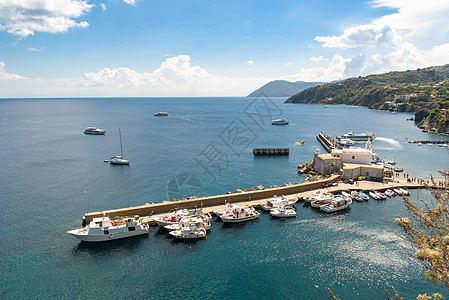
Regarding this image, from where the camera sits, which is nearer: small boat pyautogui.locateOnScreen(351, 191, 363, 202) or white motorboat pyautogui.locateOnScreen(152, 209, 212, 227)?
white motorboat pyautogui.locateOnScreen(152, 209, 212, 227)

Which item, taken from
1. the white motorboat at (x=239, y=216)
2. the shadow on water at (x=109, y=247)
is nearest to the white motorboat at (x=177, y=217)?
the white motorboat at (x=239, y=216)

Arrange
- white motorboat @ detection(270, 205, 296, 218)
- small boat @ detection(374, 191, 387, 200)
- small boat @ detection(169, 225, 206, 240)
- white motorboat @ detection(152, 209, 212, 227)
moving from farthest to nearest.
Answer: small boat @ detection(374, 191, 387, 200) → white motorboat @ detection(270, 205, 296, 218) → white motorboat @ detection(152, 209, 212, 227) → small boat @ detection(169, 225, 206, 240)

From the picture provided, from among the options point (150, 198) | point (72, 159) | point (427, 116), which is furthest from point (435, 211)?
point (427, 116)

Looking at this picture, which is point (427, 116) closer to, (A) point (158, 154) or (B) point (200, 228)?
(A) point (158, 154)

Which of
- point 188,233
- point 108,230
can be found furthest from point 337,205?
point 108,230

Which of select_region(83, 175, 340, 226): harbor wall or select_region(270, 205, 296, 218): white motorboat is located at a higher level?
select_region(83, 175, 340, 226): harbor wall

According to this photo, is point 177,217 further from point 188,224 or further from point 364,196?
point 364,196

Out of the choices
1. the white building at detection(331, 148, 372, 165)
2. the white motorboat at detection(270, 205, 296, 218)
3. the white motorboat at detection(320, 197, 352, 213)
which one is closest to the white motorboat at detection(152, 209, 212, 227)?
the white motorboat at detection(270, 205, 296, 218)

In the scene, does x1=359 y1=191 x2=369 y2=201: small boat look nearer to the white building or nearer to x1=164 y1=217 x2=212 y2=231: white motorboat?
the white building
